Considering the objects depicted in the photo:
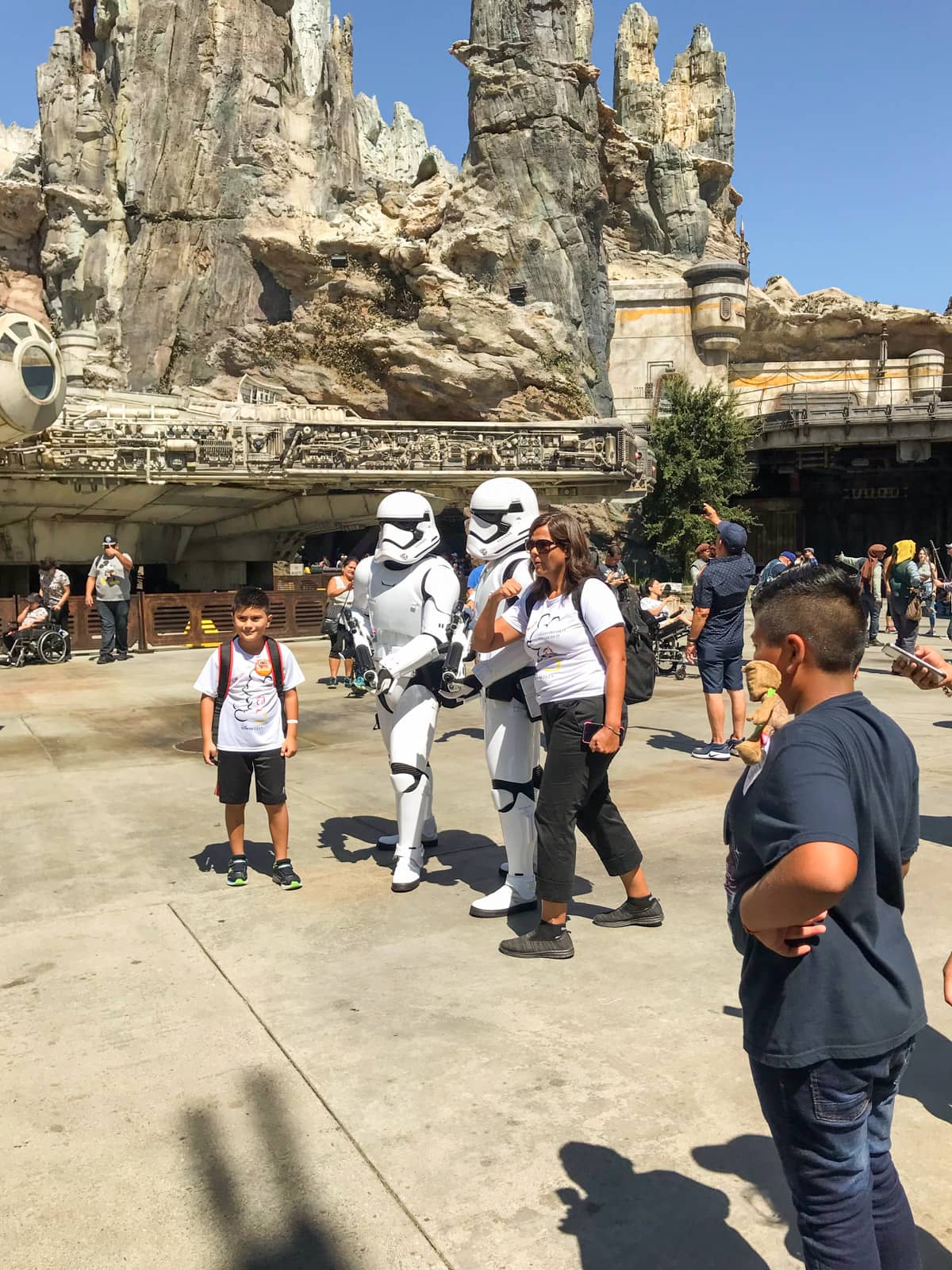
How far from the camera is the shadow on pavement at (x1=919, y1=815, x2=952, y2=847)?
5.66 metres

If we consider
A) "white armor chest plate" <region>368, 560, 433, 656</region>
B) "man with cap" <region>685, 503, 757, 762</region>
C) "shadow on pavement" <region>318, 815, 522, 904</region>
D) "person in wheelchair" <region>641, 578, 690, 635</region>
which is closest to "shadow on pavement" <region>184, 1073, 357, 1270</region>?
"shadow on pavement" <region>318, 815, 522, 904</region>

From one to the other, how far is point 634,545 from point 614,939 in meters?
36.6

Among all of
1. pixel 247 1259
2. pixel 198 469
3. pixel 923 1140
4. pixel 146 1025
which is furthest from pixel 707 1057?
pixel 198 469

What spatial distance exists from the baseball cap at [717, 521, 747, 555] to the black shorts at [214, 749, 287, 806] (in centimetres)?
433

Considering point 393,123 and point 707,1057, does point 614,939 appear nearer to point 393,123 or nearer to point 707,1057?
point 707,1057

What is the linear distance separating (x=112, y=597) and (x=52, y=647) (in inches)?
50.0

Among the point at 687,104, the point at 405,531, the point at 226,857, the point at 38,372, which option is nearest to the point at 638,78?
the point at 687,104

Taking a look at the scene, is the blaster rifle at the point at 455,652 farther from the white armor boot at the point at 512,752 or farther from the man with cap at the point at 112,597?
the man with cap at the point at 112,597

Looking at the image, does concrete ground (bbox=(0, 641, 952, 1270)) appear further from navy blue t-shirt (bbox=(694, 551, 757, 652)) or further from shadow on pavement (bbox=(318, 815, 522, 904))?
navy blue t-shirt (bbox=(694, 551, 757, 652))

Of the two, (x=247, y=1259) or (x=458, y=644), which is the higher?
(x=458, y=644)

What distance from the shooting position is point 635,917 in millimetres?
4387

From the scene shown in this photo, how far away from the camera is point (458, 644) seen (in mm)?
5230

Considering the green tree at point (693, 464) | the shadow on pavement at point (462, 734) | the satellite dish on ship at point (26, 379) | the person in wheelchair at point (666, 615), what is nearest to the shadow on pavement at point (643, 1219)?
the shadow on pavement at point (462, 734)

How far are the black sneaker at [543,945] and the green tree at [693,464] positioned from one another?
3240 cm
